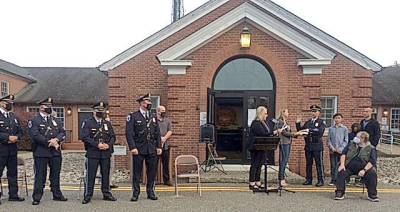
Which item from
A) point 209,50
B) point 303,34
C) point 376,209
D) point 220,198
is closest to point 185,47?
point 209,50

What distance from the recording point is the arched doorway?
11461mm

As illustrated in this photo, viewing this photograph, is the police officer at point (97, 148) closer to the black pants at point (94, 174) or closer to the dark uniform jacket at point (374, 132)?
the black pants at point (94, 174)

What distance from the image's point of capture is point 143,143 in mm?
7703

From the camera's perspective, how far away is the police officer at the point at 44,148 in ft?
24.1

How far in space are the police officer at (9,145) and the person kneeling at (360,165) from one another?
6.42 m

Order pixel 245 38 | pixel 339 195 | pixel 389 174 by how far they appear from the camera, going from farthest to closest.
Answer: pixel 389 174 < pixel 245 38 < pixel 339 195

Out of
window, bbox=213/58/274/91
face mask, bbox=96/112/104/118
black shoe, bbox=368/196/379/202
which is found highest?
window, bbox=213/58/274/91

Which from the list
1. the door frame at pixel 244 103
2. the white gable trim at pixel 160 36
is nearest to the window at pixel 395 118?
the door frame at pixel 244 103

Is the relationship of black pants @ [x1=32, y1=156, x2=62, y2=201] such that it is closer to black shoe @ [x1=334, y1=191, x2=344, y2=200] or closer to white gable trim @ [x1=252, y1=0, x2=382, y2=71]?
black shoe @ [x1=334, y1=191, x2=344, y2=200]

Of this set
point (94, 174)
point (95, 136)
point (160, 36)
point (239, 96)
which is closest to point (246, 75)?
point (239, 96)

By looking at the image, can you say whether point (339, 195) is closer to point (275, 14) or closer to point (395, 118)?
point (275, 14)

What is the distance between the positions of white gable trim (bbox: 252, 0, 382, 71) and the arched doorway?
1.64 metres

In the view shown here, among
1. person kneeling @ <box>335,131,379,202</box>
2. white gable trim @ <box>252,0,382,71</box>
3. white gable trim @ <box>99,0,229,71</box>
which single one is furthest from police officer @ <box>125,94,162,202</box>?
white gable trim @ <box>252,0,382,71</box>

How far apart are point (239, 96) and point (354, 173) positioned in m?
4.50
